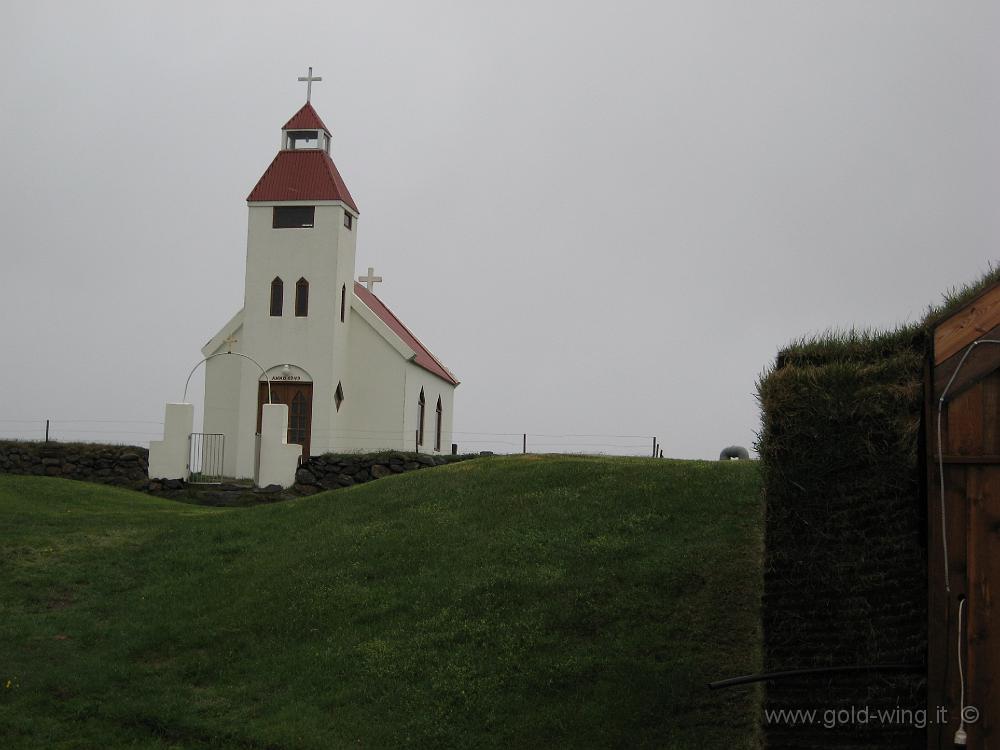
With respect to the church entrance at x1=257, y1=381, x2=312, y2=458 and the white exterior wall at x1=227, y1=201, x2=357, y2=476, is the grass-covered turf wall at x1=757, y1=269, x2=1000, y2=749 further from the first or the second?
the church entrance at x1=257, y1=381, x2=312, y2=458

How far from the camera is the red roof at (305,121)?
3200 cm

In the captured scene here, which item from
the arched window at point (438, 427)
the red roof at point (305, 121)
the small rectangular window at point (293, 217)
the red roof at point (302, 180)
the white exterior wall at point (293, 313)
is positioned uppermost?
the red roof at point (305, 121)

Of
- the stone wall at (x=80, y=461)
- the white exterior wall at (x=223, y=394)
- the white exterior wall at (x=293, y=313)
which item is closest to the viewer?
the stone wall at (x=80, y=461)

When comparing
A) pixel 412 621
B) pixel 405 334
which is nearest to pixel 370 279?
pixel 405 334

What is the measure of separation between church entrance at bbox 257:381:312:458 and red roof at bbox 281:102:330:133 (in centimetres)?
796

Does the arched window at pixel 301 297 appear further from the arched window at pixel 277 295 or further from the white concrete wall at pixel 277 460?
the white concrete wall at pixel 277 460

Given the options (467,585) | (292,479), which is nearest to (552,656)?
(467,585)

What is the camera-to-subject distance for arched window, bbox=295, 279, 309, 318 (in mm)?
30297

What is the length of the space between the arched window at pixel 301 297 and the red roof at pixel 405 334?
4496 millimetres

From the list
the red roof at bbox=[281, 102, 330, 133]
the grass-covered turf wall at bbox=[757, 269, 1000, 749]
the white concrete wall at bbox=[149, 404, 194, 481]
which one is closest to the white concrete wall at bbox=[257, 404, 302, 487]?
the white concrete wall at bbox=[149, 404, 194, 481]

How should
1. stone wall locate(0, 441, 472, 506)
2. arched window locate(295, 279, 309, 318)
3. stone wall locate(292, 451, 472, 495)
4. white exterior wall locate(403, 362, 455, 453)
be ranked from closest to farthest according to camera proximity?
stone wall locate(0, 441, 472, 506) → stone wall locate(292, 451, 472, 495) → arched window locate(295, 279, 309, 318) → white exterior wall locate(403, 362, 455, 453)

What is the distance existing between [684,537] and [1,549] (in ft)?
→ 34.7

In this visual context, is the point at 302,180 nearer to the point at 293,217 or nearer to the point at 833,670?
the point at 293,217

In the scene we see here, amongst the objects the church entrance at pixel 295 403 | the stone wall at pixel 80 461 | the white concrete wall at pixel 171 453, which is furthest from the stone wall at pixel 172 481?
the church entrance at pixel 295 403
